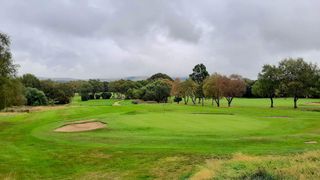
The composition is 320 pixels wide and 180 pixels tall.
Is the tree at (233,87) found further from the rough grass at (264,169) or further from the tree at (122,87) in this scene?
the tree at (122,87)

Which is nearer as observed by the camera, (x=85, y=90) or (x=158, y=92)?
(x=158, y=92)

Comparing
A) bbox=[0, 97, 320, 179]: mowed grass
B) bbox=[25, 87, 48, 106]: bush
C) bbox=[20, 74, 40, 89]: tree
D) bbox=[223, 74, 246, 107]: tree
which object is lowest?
bbox=[0, 97, 320, 179]: mowed grass

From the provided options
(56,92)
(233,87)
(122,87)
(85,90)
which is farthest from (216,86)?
(85,90)

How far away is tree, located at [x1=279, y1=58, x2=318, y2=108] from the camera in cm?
8194

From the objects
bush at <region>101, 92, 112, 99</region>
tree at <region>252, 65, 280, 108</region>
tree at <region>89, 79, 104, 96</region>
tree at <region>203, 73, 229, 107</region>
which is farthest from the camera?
tree at <region>89, 79, 104, 96</region>

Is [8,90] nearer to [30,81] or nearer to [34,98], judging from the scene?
[34,98]

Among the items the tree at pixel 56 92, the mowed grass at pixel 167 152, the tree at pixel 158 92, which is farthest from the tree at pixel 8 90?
the tree at pixel 56 92

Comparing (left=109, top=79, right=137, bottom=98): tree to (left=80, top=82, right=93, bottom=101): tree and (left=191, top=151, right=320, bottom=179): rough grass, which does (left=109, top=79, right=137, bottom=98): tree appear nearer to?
(left=80, top=82, right=93, bottom=101): tree

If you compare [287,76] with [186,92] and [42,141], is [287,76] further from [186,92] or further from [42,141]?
[42,141]

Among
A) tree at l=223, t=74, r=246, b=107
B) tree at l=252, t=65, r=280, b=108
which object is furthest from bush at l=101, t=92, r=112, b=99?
tree at l=252, t=65, r=280, b=108

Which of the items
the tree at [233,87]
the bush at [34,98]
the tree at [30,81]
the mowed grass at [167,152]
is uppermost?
the tree at [30,81]

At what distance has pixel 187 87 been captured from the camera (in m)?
114

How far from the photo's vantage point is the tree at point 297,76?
3226 inches

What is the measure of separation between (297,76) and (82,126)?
2299 inches
